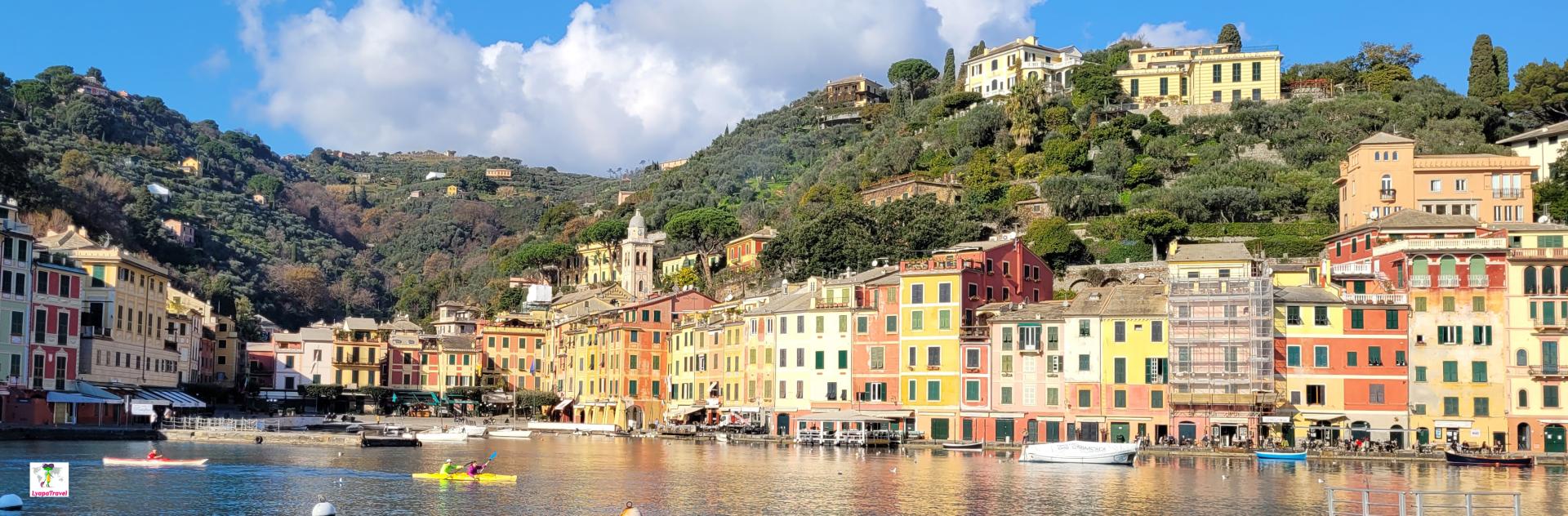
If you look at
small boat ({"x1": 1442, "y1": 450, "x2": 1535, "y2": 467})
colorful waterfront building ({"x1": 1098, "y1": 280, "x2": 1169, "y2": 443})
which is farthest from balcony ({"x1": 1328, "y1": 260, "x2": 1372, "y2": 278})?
small boat ({"x1": 1442, "y1": 450, "x2": 1535, "y2": 467})

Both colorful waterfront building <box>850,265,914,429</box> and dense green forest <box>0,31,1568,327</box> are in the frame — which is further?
dense green forest <box>0,31,1568,327</box>

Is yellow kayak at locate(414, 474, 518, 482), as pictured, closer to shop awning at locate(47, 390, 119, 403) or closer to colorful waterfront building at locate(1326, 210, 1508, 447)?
shop awning at locate(47, 390, 119, 403)

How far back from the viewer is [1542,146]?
96812 mm

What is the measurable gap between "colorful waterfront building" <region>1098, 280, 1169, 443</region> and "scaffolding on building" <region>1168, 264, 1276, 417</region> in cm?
77

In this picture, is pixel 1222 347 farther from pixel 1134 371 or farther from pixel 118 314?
pixel 118 314

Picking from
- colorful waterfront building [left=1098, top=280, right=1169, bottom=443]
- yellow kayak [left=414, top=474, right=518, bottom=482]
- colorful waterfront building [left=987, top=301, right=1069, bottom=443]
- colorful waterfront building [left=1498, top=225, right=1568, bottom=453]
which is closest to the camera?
yellow kayak [left=414, top=474, right=518, bottom=482]

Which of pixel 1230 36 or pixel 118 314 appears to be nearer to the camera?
pixel 118 314

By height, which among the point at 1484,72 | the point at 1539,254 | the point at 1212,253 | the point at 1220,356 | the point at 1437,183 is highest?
the point at 1484,72

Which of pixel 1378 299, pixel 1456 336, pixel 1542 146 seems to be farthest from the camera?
pixel 1542 146

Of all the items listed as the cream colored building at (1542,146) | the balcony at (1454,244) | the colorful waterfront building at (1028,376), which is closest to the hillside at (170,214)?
the colorful waterfront building at (1028,376)

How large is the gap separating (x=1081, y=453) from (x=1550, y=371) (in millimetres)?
22465

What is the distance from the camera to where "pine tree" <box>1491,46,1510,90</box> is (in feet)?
Result: 369

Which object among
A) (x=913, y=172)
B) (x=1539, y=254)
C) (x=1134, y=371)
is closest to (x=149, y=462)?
(x=1134, y=371)

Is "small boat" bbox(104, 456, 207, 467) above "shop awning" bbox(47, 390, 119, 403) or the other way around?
the other way around
